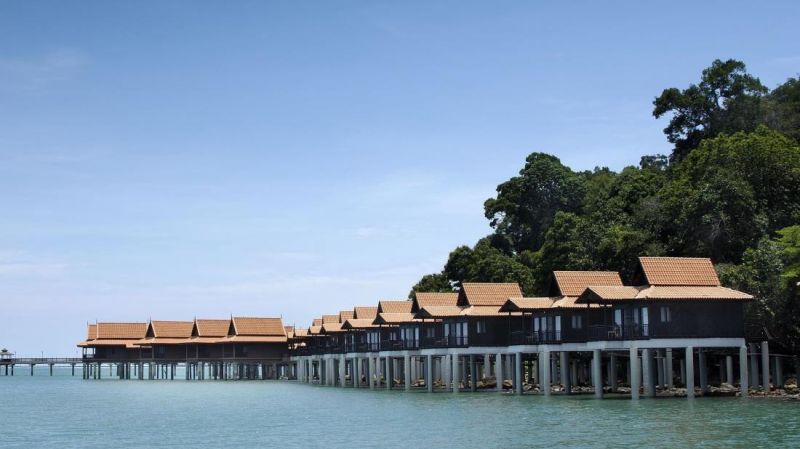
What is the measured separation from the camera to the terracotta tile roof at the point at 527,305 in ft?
214

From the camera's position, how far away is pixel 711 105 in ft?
352

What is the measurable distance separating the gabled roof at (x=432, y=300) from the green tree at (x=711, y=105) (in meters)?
34.8

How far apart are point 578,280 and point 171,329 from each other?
80.2 metres

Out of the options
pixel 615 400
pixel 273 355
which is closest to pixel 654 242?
pixel 615 400

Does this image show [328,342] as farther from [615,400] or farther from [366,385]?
[615,400]

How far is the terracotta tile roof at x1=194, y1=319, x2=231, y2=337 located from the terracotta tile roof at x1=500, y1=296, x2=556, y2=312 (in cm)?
7011

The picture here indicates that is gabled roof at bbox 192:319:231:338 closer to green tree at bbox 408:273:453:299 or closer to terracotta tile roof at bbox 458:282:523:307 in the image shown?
green tree at bbox 408:273:453:299

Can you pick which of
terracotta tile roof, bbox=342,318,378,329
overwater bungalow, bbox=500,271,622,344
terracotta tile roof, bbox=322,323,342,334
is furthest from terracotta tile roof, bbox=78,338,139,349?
overwater bungalow, bbox=500,271,622,344

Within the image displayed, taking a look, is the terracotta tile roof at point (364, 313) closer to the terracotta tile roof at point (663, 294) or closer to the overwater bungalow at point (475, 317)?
the overwater bungalow at point (475, 317)

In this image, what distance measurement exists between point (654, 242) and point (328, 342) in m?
43.4

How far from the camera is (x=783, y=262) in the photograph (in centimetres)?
6084

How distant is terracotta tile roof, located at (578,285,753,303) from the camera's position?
56.4 metres

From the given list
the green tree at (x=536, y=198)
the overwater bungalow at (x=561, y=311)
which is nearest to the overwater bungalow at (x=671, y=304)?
the overwater bungalow at (x=561, y=311)

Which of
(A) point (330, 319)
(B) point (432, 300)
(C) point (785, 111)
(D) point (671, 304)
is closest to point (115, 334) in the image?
(A) point (330, 319)
